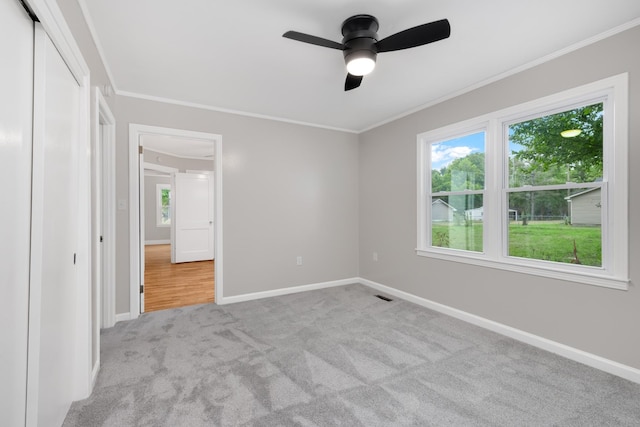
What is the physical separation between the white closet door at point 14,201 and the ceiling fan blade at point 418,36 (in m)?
1.87

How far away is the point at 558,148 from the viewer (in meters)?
2.53

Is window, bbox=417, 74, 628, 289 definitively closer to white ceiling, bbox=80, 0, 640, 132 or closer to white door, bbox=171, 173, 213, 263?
white ceiling, bbox=80, 0, 640, 132

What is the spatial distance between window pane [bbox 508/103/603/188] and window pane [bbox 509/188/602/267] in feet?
0.45

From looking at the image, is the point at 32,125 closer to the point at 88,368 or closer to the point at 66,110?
the point at 66,110

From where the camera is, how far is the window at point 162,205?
9612mm

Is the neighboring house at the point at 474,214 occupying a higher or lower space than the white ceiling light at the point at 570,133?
lower

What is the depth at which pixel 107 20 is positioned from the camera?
79.4 inches

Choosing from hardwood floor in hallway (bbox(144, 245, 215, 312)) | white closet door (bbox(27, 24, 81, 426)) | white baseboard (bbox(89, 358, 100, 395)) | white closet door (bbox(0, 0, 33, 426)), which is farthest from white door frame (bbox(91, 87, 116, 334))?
white closet door (bbox(0, 0, 33, 426))

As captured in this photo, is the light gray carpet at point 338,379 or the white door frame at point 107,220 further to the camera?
the white door frame at point 107,220

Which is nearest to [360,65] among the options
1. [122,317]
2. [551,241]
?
[551,241]

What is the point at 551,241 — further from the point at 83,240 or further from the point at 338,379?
the point at 83,240

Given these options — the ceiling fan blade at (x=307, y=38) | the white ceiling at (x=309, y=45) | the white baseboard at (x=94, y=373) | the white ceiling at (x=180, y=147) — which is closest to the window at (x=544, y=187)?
the white ceiling at (x=309, y=45)

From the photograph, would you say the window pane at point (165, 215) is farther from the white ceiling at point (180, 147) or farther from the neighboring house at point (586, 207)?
the neighboring house at point (586, 207)

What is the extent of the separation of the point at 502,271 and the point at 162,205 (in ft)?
32.4
